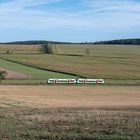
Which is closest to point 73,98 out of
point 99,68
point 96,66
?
point 99,68

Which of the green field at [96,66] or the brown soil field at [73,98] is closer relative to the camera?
the brown soil field at [73,98]

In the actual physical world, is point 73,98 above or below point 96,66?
below

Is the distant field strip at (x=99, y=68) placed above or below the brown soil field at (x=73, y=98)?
above

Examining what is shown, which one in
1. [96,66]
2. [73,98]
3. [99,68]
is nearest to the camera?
[73,98]

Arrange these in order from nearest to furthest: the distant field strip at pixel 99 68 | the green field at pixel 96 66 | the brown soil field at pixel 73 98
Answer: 1. the brown soil field at pixel 73 98
2. the green field at pixel 96 66
3. the distant field strip at pixel 99 68

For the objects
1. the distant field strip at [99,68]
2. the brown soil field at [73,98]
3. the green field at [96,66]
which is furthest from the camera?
the distant field strip at [99,68]

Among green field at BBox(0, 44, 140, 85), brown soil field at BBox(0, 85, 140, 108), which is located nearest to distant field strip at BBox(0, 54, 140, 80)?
green field at BBox(0, 44, 140, 85)

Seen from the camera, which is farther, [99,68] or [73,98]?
[99,68]

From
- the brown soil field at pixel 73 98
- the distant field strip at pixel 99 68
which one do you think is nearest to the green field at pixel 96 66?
the distant field strip at pixel 99 68

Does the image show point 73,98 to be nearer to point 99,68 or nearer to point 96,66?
point 99,68

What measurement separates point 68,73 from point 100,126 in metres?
68.8

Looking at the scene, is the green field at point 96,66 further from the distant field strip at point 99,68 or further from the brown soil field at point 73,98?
the brown soil field at point 73,98

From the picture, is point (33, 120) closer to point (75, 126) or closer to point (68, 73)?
point (75, 126)

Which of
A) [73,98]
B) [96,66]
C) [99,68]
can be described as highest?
[96,66]
